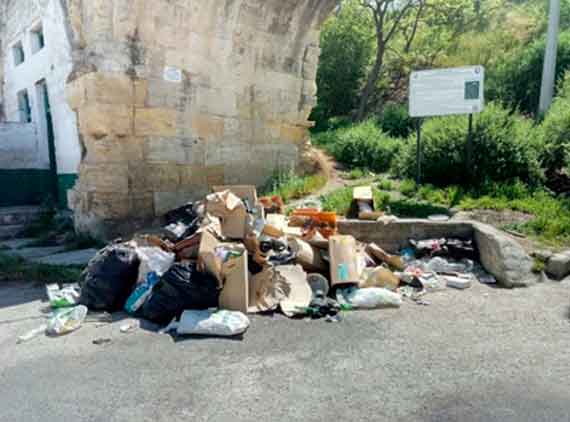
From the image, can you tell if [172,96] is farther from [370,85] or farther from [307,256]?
[370,85]

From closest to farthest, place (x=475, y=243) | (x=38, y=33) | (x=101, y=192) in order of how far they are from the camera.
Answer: (x=475, y=243) → (x=101, y=192) → (x=38, y=33)

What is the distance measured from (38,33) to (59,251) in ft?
21.8

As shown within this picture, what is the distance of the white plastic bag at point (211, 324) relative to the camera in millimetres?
2977

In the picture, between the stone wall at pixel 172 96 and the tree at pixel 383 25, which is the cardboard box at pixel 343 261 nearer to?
the stone wall at pixel 172 96

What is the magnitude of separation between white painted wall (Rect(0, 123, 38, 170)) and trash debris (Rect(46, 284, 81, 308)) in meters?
6.76

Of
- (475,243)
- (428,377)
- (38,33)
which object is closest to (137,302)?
→ (428,377)

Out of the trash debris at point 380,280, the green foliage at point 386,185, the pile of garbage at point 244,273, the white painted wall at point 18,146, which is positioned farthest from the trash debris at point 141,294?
the white painted wall at point 18,146

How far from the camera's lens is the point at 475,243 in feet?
15.3

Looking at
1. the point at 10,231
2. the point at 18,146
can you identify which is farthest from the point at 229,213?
the point at 18,146

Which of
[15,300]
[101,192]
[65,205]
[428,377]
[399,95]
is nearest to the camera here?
[428,377]

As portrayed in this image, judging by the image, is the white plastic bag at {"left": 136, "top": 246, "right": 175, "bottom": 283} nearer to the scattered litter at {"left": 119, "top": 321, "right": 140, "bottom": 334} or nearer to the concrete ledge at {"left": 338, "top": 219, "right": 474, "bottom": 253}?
the scattered litter at {"left": 119, "top": 321, "right": 140, "bottom": 334}

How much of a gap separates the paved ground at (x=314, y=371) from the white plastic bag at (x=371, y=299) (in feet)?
0.48

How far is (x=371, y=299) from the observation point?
11.8ft

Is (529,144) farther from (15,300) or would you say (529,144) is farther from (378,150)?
(15,300)
